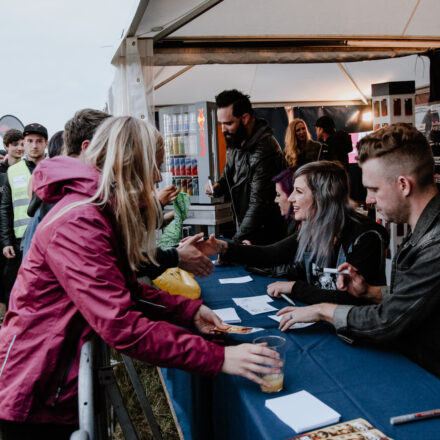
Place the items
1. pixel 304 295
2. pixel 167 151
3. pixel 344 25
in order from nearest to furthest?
pixel 304 295 < pixel 344 25 < pixel 167 151

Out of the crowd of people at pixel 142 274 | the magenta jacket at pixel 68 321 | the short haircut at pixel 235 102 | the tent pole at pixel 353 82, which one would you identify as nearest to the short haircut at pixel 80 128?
the crowd of people at pixel 142 274

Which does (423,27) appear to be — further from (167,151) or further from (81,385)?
(81,385)

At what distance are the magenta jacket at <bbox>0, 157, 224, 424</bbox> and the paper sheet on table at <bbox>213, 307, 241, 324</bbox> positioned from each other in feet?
2.47

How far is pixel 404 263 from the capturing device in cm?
161

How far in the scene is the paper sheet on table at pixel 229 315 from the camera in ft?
6.48

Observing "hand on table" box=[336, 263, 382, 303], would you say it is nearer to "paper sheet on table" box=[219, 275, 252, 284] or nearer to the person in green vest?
"paper sheet on table" box=[219, 275, 252, 284]

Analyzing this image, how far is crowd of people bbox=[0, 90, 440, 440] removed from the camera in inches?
44.8

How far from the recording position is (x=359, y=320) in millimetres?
1561

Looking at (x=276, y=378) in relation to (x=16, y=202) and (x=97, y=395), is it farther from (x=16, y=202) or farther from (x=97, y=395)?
(x=16, y=202)

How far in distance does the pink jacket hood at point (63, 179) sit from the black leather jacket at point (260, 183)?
253cm

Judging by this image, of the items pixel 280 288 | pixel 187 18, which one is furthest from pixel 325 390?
pixel 187 18

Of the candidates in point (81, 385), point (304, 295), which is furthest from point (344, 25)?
point (81, 385)

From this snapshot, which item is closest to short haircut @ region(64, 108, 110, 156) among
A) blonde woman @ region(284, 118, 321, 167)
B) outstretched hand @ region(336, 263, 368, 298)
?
outstretched hand @ region(336, 263, 368, 298)

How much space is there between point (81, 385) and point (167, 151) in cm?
534
